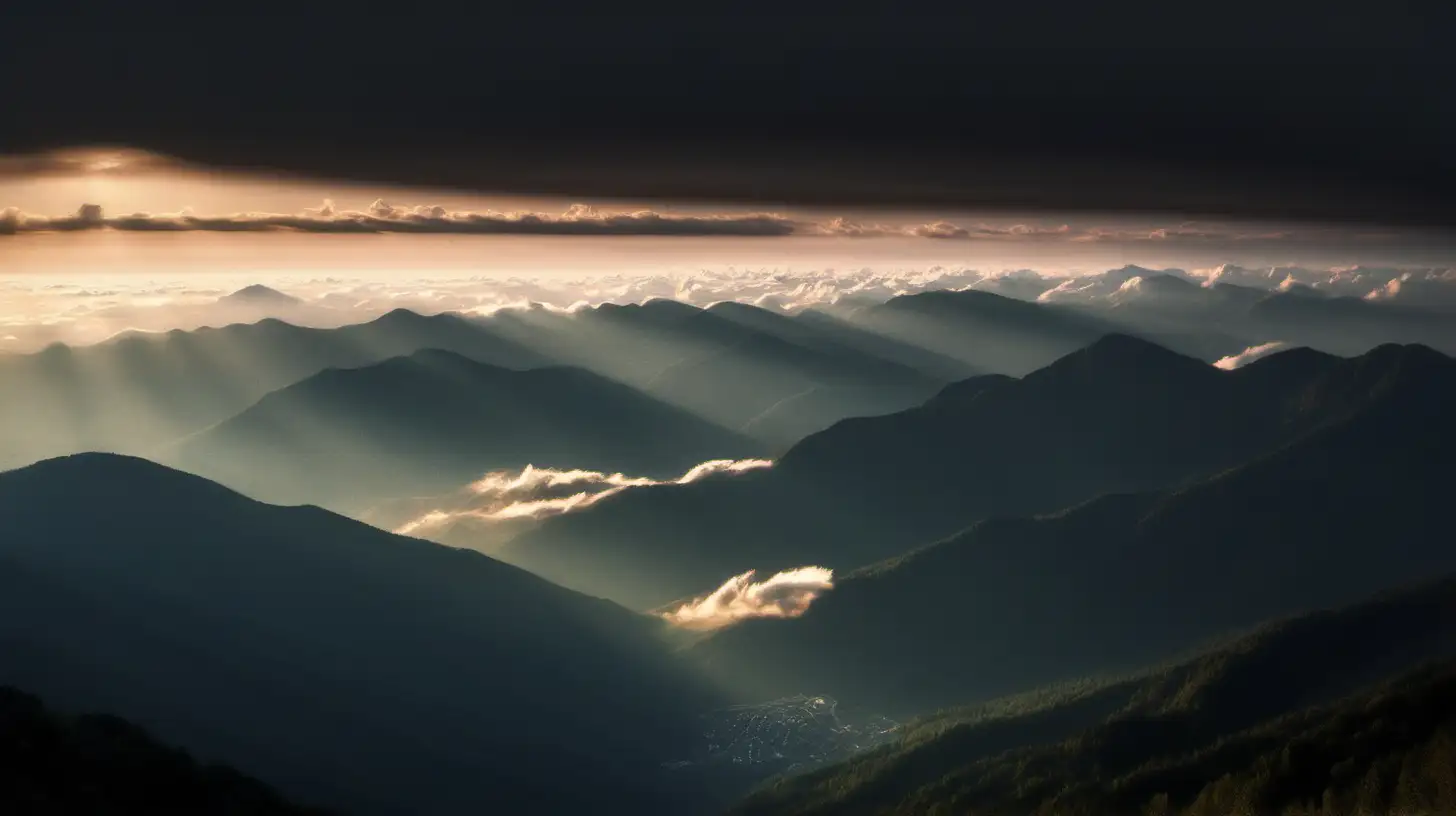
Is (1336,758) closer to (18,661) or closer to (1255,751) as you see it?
(1255,751)

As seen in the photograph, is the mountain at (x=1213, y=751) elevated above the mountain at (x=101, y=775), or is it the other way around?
the mountain at (x=101, y=775)

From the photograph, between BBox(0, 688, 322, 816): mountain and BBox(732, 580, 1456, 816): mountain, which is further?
BBox(732, 580, 1456, 816): mountain

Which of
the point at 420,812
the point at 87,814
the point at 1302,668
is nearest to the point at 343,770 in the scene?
the point at 420,812

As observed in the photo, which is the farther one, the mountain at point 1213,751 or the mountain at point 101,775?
the mountain at point 1213,751

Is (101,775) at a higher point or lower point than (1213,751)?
higher
